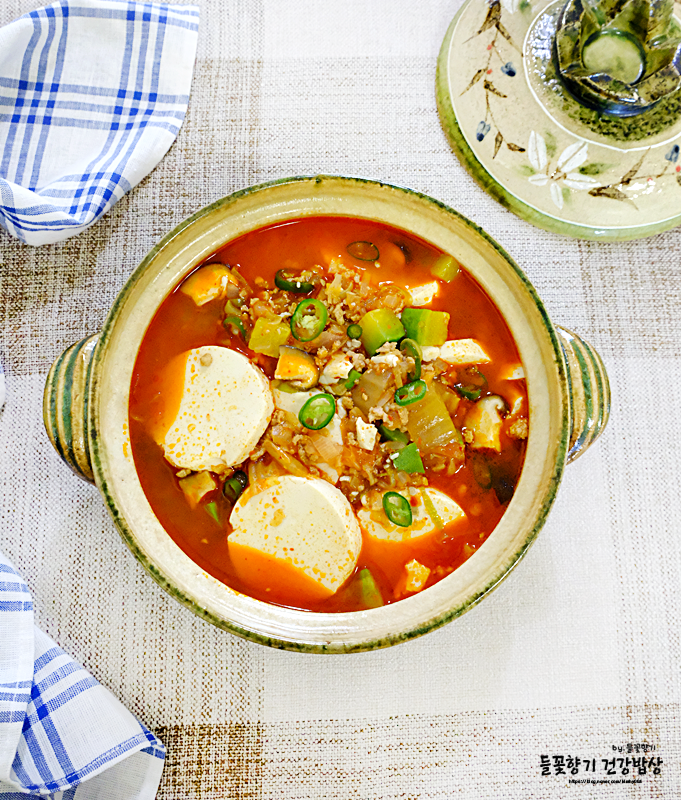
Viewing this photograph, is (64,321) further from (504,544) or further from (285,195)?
(504,544)

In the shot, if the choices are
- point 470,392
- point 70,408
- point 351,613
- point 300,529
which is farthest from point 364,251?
point 351,613

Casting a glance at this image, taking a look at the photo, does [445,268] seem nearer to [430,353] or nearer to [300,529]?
[430,353]

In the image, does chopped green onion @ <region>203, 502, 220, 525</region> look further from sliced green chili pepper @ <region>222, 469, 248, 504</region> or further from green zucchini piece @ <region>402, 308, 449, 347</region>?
green zucchini piece @ <region>402, 308, 449, 347</region>

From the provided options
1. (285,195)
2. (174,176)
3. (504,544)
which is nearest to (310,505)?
(504,544)

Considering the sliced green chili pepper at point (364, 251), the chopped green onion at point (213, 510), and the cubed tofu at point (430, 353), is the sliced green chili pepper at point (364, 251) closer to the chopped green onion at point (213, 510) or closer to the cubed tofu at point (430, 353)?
the cubed tofu at point (430, 353)

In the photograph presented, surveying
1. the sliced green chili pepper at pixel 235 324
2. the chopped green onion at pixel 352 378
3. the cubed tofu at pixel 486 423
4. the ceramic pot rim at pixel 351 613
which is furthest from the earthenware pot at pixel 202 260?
the chopped green onion at pixel 352 378

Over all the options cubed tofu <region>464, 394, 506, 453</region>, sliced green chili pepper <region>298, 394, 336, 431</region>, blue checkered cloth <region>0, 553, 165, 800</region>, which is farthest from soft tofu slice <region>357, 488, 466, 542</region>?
blue checkered cloth <region>0, 553, 165, 800</region>
